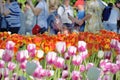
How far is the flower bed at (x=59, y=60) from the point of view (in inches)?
148

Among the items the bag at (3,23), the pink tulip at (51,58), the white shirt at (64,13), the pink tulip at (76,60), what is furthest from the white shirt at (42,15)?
the pink tulip at (51,58)

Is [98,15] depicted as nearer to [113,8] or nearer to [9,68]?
[113,8]

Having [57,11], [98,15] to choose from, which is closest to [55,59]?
[57,11]

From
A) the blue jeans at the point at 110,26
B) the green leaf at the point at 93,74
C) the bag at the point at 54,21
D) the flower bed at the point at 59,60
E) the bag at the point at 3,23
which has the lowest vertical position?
the blue jeans at the point at 110,26

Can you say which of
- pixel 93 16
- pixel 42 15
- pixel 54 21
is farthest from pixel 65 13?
pixel 42 15

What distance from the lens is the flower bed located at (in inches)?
148

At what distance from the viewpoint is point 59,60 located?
4.36m

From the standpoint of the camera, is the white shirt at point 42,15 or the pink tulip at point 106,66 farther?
the white shirt at point 42,15

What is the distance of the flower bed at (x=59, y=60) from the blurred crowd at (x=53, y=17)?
2.67 meters

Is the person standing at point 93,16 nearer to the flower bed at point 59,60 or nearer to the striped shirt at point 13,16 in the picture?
the striped shirt at point 13,16

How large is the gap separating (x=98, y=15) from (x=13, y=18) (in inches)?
80.9

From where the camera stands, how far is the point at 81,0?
13.4m

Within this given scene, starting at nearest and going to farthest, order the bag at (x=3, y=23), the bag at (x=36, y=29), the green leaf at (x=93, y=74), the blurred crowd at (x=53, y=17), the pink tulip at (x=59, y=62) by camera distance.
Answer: the green leaf at (x=93, y=74) → the pink tulip at (x=59, y=62) → the bag at (x=36, y=29) → the blurred crowd at (x=53, y=17) → the bag at (x=3, y=23)

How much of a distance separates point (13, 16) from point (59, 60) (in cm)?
658
